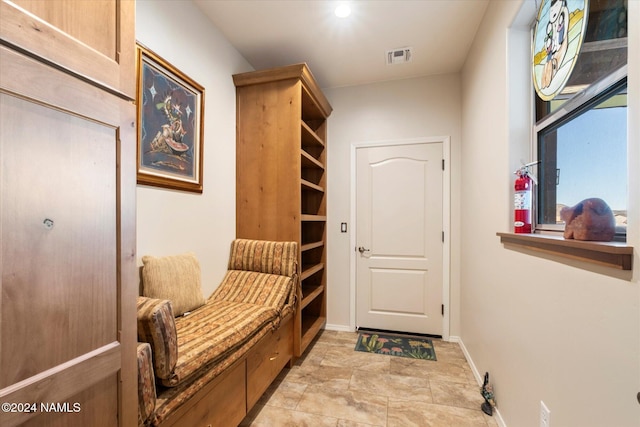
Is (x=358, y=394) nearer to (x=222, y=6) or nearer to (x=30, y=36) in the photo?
(x=30, y=36)

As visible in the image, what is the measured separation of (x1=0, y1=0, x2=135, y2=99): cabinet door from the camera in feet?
2.15

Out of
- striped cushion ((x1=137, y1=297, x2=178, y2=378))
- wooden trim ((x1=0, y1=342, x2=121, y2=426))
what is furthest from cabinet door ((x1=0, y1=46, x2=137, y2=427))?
striped cushion ((x1=137, y1=297, x2=178, y2=378))

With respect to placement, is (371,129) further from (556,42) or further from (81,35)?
(81,35)

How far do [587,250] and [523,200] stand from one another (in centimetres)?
59

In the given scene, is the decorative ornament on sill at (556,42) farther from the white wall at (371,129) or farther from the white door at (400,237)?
the white door at (400,237)

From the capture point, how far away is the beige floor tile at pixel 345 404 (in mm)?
1777

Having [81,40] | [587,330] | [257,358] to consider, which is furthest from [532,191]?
[81,40]

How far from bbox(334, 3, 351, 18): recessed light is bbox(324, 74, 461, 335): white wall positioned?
115 centimetres

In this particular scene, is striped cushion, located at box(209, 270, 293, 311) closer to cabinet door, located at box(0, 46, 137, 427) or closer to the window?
cabinet door, located at box(0, 46, 137, 427)

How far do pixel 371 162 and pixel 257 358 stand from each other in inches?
88.4

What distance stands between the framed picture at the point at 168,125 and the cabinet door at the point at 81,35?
0.75m

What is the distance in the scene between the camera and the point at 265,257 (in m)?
2.31

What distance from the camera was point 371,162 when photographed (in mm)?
3166

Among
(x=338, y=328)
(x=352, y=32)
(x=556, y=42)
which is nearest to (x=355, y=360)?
(x=338, y=328)
